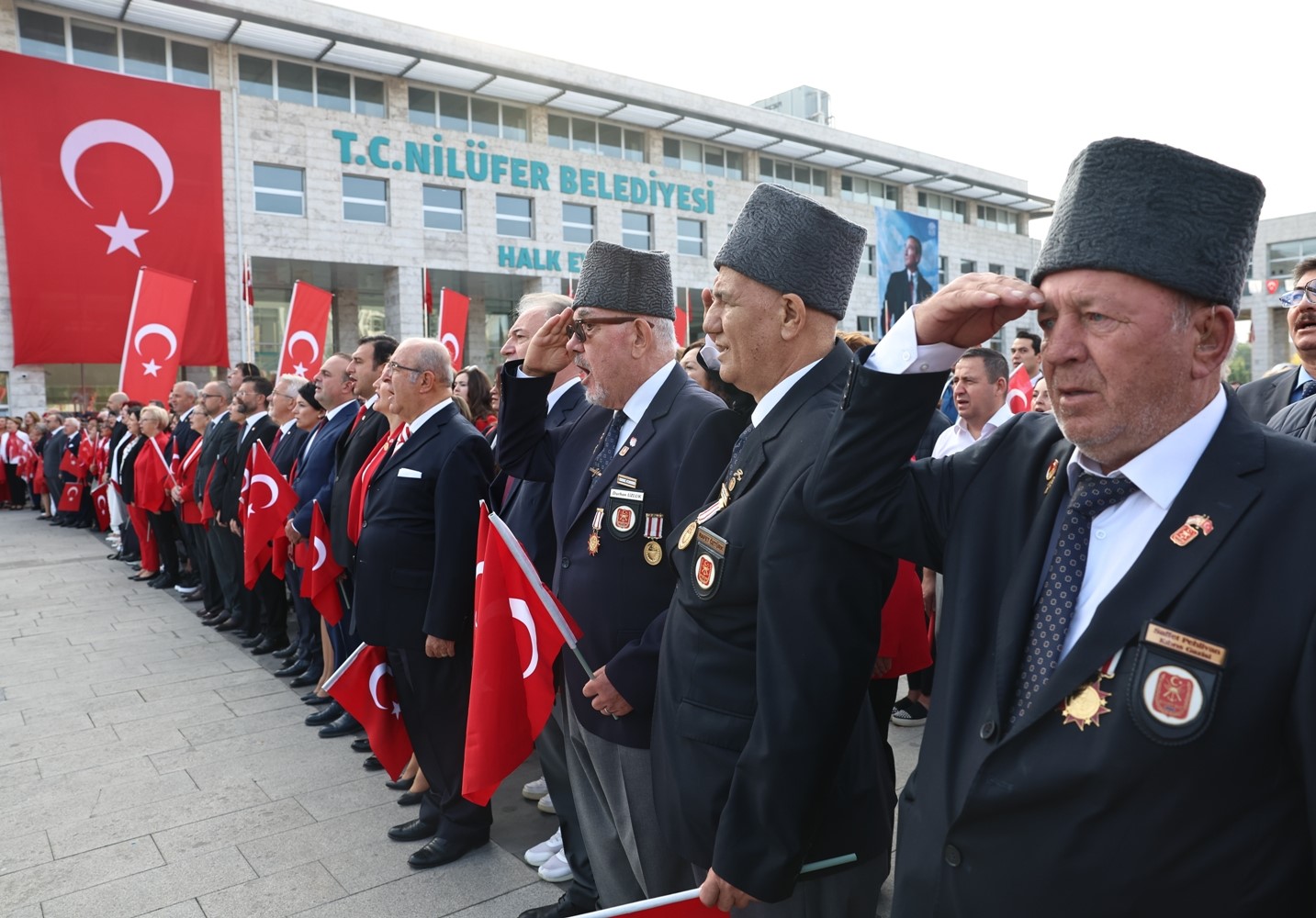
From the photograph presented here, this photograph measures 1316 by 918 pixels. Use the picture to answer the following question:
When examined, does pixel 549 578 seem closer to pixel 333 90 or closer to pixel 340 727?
pixel 340 727

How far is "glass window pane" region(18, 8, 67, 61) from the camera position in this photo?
21.2 metres

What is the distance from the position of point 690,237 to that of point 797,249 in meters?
31.6

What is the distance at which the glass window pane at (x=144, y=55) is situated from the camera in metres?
22.5

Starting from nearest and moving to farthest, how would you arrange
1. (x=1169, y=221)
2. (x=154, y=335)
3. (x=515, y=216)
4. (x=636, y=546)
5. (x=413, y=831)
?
(x=1169, y=221), (x=636, y=546), (x=413, y=831), (x=154, y=335), (x=515, y=216)

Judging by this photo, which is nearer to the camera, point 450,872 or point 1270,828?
point 1270,828

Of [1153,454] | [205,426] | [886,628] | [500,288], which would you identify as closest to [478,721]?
[886,628]

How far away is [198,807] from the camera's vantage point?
4398 mm

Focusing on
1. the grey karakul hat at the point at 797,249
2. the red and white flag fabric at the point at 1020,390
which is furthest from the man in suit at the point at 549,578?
the red and white flag fabric at the point at 1020,390

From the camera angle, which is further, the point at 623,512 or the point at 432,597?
the point at 432,597

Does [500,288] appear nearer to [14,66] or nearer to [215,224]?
[215,224]

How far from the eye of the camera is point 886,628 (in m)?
3.01

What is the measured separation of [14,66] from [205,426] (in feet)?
54.9

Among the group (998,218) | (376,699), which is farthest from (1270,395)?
(998,218)

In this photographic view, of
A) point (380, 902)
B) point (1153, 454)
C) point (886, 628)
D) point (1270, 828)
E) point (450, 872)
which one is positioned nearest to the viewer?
point (1270, 828)
